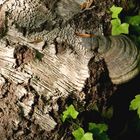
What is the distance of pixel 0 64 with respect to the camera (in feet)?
10.3

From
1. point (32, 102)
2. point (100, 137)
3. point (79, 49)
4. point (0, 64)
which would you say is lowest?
point (100, 137)

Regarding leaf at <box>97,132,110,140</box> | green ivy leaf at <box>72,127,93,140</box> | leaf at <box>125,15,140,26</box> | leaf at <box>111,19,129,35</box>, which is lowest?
leaf at <box>97,132,110,140</box>

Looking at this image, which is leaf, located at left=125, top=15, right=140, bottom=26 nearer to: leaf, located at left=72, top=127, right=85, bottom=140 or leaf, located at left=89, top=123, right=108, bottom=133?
leaf, located at left=89, top=123, right=108, bottom=133

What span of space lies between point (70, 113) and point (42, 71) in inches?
16.1

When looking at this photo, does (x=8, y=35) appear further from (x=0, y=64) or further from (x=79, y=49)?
(x=79, y=49)

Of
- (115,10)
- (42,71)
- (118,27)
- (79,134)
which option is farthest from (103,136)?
(115,10)

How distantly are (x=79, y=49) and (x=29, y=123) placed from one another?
73 centimetres

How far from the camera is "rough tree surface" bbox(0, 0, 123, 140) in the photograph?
3.10 meters

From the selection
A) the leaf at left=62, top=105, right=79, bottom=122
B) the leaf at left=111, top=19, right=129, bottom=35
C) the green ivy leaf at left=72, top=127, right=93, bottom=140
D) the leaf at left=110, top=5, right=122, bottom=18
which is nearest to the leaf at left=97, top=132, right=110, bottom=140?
the green ivy leaf at left=72, top=127, right=93, bottom=140

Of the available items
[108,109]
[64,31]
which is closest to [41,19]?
[64,31]

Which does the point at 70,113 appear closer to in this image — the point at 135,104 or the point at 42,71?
the point at 42,71

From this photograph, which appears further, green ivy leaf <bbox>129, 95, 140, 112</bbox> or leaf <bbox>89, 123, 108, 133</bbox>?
green ivy leaf <bbox>129, 95, 140, 112</bbox>

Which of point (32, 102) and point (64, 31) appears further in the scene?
point (64, 31)

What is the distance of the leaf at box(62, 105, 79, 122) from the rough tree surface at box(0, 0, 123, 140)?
5 centimetres
